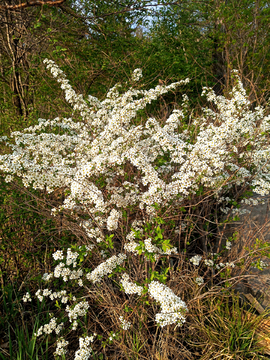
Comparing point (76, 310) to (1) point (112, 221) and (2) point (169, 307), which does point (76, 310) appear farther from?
(2) point (169, 307)

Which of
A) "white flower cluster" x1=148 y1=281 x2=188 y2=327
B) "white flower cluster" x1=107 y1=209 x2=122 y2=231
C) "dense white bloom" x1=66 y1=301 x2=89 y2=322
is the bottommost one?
"dense white bloom" x1=66 y1=301 x2=89 y2=322

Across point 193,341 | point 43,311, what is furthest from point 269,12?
point 43,311

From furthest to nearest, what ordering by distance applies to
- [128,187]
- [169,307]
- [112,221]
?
[128,187] < [112,221] < [169,307]

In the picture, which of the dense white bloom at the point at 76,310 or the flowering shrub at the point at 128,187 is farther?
the dense white bloom at the point at 76,310

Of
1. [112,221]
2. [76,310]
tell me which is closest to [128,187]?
[112,221]

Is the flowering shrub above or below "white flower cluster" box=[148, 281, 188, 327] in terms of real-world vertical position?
above

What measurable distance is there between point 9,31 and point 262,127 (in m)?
5.32

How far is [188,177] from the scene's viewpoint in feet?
8.75

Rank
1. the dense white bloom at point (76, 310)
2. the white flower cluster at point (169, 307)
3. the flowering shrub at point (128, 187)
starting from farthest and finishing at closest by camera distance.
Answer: the dense white bloom at point (76, 310) → the flowering shrub at point (128, 187) → the white flower cluster at point (169, 307)

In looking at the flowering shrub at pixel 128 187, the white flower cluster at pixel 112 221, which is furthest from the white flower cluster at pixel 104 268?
the white flower cluster at pixel 112 221

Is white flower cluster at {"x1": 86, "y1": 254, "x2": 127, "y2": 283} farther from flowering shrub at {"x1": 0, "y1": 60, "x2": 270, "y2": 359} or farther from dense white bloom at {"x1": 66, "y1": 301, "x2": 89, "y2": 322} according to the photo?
dense white bloom at {"x1": 66, "y1": 301, "x2": 89, "y2": 322}

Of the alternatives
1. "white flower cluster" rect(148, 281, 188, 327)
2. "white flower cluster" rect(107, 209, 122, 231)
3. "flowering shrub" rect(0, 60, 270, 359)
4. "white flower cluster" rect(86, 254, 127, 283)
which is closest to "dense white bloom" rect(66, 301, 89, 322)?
"flowering shrub" rect(0, 60, 270, 359)

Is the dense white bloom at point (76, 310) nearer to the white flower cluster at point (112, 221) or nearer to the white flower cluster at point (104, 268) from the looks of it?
the white flower cluster at point (104, 268)

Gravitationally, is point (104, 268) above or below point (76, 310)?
above
